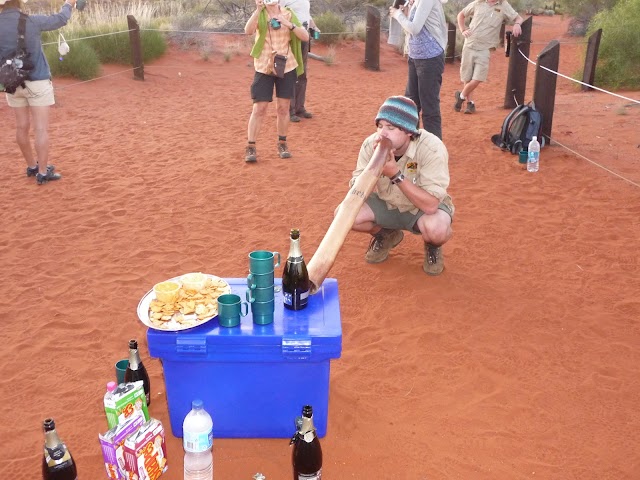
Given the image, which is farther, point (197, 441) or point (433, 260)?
point (433, 260)

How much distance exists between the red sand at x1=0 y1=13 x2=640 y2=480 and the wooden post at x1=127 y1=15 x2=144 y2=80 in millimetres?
3288

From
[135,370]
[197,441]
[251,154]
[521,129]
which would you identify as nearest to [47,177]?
[251,154]

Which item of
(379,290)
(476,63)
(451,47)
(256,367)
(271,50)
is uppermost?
(271,50)

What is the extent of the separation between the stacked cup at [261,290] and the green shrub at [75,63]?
10072 millimetres

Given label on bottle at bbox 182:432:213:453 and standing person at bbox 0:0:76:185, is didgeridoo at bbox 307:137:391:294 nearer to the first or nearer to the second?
label on bottle at bbox 182:432:213:453

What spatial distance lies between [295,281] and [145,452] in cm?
97

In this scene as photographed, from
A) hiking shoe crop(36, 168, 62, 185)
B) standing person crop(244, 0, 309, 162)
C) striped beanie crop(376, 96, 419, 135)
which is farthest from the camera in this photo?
standing person crop(244, 0, 309, 162)

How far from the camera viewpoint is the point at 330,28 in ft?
52.2

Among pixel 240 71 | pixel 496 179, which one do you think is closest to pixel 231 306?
pixel 496 179

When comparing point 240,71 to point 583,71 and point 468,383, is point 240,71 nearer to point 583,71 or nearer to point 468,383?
point 583,71

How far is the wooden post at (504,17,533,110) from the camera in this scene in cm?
895

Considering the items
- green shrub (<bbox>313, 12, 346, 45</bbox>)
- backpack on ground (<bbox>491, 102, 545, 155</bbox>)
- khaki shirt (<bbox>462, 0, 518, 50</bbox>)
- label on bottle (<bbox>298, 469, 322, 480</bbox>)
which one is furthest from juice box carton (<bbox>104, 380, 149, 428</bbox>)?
green shrub (<bbox>313, 12, 346, 45</bbox>)

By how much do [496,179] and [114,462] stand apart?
512 cm

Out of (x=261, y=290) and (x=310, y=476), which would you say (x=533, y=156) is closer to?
(x=261, y=290)
